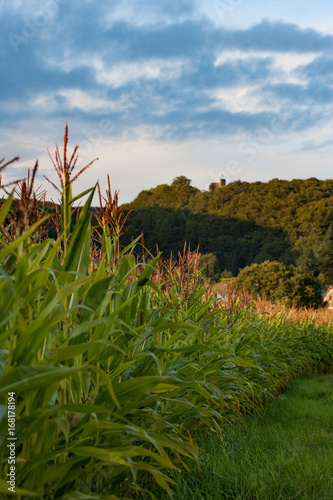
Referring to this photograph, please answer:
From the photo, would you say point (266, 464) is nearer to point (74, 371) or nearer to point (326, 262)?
point (74, 371)

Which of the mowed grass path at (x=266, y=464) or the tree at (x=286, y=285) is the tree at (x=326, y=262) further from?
the mowed grass path at (x=266, y=464)

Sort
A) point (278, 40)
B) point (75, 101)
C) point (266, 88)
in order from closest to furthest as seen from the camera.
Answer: point (75, 101) < point (278, 40) < point (266, 88)

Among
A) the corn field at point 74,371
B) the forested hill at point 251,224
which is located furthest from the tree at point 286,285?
the corn field at point 74,371

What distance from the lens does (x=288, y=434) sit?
3.41 m

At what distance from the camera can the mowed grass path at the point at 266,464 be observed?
2.07 m

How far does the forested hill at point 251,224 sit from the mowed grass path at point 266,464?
123ft

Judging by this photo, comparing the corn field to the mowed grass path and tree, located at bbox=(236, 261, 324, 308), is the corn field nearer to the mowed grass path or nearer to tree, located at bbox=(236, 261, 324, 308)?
the mowed grass path

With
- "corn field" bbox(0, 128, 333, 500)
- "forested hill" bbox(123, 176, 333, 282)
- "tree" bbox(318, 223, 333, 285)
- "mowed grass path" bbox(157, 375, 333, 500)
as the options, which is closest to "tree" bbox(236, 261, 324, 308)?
"forested hill" bbox(123, 176, 333, 282)

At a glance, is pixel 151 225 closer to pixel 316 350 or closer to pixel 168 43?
pixel 316 350

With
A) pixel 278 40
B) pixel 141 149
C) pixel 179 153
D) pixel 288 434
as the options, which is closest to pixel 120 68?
pixel 179 153

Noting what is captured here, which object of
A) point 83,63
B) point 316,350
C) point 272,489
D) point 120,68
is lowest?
point 316,350

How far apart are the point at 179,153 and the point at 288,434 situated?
3282 millimetres

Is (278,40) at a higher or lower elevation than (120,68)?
higher

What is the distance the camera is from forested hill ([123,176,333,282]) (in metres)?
42.6
